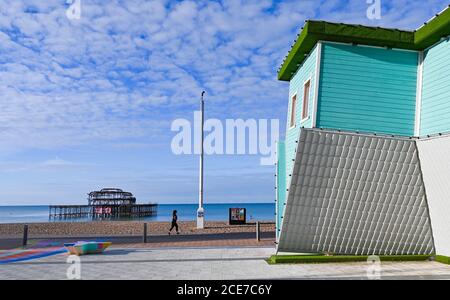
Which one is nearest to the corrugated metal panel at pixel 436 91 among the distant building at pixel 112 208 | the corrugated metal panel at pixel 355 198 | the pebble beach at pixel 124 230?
the corrugated metal panel at pixel 355 198

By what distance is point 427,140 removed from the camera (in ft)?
37.5

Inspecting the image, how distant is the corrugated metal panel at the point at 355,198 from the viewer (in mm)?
11445

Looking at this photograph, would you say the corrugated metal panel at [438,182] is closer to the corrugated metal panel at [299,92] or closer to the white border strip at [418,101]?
the white border strip at [418,101]

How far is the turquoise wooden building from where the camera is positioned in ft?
37.4

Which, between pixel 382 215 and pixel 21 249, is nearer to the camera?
pixel 382 215

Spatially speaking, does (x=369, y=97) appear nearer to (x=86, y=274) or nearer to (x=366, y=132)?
A: (x=366, y=132)

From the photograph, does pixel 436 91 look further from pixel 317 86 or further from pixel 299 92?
pixel 299 92

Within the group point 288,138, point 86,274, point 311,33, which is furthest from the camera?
point 288,138

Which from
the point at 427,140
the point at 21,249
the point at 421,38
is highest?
the point at 421,38

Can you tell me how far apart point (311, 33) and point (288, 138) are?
502 cm

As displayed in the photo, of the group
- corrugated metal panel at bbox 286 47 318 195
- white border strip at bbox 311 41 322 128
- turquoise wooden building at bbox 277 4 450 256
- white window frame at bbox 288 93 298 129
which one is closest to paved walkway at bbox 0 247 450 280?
turquoise wooden building at bbox 277 4 450 256

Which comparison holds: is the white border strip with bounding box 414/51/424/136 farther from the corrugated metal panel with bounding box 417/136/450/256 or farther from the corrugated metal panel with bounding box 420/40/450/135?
the corrugated metal panel with bounding box 417/136/450/256

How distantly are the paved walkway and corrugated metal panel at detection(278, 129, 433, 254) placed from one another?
0.78 m
